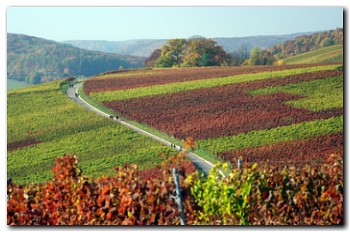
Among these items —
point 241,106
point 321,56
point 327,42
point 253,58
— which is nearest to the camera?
point 327,42

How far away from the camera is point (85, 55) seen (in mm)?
6695

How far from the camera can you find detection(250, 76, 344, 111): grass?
583cm

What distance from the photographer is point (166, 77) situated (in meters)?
6.56

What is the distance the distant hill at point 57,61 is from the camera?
20.1 feet

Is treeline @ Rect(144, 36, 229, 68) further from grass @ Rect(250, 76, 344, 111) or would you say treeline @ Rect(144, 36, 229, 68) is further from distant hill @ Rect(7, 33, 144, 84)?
grass @ Rect(250, 76, 344, 111)

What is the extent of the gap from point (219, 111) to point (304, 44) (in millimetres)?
1301

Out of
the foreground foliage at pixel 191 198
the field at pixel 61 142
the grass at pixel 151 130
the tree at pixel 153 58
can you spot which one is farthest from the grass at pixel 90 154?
the tree at pixel 153 58

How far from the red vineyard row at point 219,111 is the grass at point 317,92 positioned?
6 cm

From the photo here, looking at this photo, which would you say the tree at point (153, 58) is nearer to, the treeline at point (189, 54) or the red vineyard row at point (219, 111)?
the treeline at point (189, 54)

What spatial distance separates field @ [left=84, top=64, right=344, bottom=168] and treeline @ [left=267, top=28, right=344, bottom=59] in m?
0.19

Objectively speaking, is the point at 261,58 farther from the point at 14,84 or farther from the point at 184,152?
the point at 14,84

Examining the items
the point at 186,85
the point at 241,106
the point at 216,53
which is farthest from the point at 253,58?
the point at 186,85

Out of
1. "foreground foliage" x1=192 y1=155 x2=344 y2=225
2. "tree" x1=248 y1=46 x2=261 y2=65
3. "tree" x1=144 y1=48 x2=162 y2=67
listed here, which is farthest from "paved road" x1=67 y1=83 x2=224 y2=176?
"tree" x1=248 y1=46 x2=261 y2=65
